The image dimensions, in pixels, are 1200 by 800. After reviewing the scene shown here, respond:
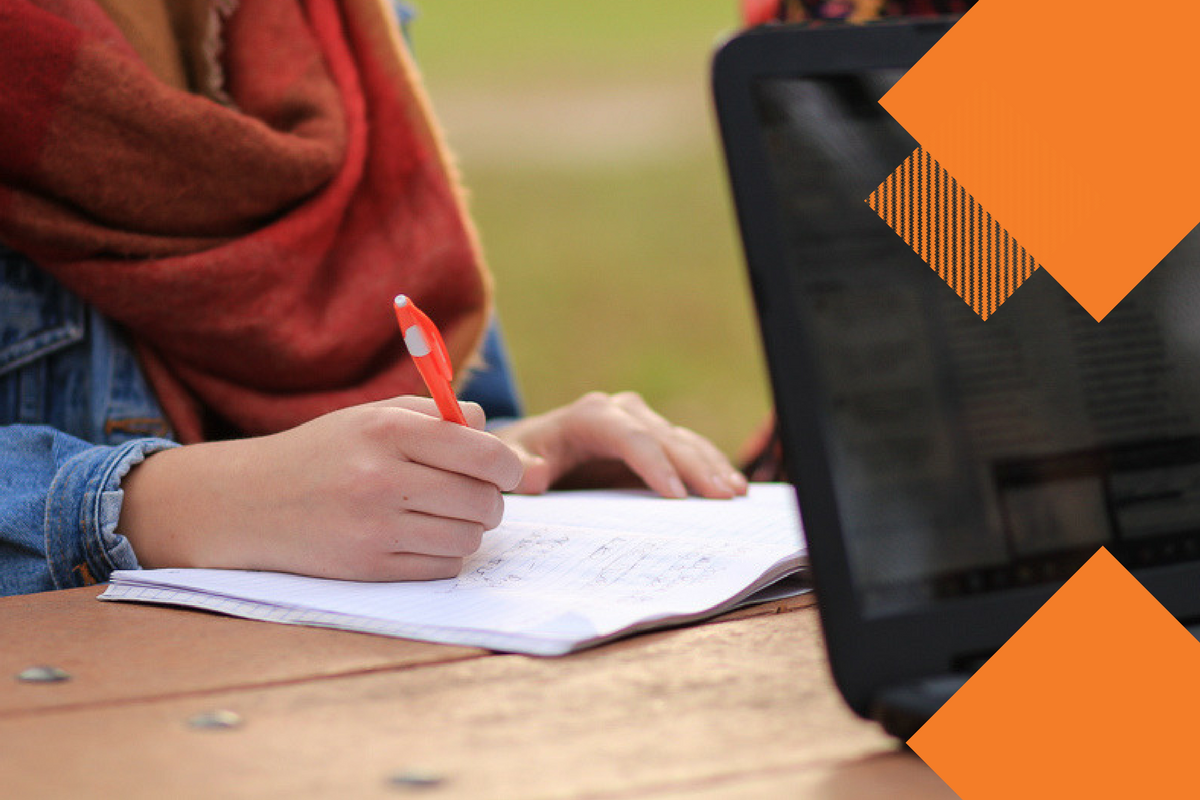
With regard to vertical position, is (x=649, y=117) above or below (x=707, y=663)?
below

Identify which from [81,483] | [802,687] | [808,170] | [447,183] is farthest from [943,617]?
[447,183]

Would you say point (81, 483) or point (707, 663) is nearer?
point (707, 663)

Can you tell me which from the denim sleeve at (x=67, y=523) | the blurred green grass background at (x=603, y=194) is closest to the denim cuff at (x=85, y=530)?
the denim sleeve at (x=67, y=523)

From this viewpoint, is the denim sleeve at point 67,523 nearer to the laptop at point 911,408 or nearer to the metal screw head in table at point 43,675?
the metal screw head in table at point 43,675

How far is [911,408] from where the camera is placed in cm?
42

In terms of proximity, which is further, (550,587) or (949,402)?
(550,587)

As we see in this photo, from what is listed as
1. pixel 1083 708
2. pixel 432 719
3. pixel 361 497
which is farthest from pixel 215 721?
pixel 1083 708

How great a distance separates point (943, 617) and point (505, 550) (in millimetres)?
334

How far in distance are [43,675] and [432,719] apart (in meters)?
0.19

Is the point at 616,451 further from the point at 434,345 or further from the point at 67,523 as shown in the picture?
the point at 67,523

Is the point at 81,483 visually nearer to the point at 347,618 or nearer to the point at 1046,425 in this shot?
the point at 347,618

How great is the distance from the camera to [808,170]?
1.41 ft

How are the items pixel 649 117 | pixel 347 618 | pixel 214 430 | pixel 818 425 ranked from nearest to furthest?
pixel 818 425, pixel 347 618, pixel 214 430, pixel 649 117

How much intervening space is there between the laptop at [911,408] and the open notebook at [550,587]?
0.31 ft
